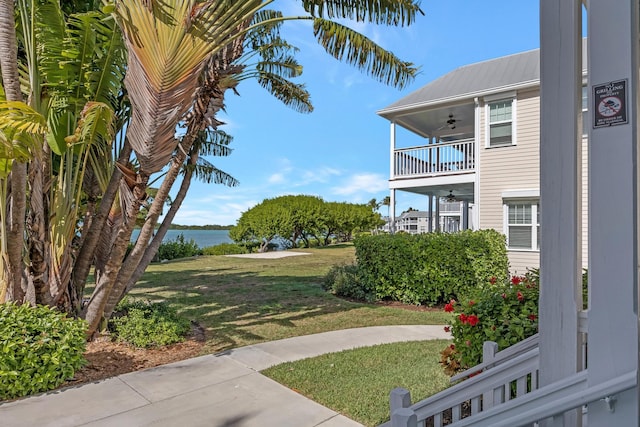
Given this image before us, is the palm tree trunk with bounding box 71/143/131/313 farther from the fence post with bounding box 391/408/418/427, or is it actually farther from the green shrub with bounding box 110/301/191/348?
the fence post with bounding box 391/408/418/427

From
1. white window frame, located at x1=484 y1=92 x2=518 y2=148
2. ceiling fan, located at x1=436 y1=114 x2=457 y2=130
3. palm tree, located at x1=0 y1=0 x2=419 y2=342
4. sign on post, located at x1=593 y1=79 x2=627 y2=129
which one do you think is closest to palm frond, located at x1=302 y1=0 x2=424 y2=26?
palm tree, located at x1=0 y1=0 x2=419 y2=342

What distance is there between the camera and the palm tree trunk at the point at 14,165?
13.7 ft

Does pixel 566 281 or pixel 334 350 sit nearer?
pixel 566 281

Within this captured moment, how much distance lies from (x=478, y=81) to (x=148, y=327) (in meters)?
12.5

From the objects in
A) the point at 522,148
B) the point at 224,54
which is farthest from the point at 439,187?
the point at 224,54

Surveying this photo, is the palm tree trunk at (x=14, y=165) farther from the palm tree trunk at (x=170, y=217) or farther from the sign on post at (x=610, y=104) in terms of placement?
the sign on post at (x=610, y=104)

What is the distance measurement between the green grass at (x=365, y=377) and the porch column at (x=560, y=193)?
2317 millimetres

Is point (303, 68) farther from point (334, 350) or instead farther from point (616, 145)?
point (616, 145)

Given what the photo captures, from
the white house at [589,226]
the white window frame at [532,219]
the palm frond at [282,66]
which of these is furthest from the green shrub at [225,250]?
the white house at [589,226]

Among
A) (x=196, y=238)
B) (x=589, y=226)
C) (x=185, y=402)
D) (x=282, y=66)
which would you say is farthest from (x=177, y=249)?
(x=196, y=238)

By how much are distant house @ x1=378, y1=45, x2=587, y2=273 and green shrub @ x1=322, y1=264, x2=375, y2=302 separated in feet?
13.1

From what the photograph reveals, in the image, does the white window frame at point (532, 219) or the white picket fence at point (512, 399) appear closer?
the white picket fence at point (512, 399)

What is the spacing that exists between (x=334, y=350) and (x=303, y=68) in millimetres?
6544

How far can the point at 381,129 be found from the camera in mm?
14367
